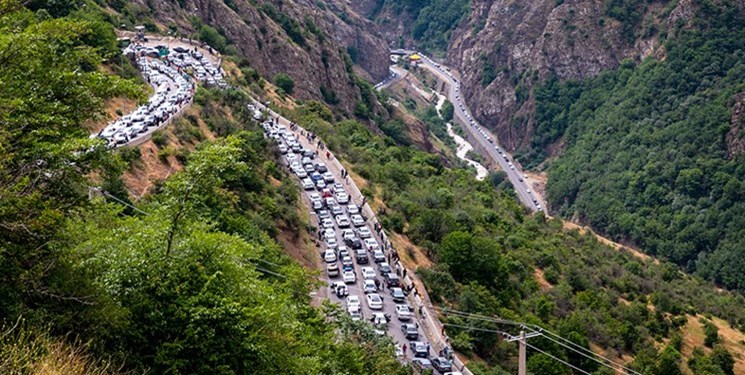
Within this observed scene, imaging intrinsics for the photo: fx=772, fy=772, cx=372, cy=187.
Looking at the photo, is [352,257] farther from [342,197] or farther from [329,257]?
[342,197]

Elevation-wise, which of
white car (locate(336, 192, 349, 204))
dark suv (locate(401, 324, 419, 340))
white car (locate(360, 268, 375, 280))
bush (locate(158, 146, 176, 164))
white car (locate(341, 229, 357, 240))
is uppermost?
dark suv (locate(401, 324, 419, 340))

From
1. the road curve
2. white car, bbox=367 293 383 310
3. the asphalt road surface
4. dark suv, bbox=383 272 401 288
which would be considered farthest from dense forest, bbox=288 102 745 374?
the road curve

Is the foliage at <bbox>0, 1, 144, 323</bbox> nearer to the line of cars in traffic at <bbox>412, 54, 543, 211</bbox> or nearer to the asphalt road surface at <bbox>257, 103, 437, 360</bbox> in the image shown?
the asphalt road surface at <bbox>257, 103, 437, 360</bbox>

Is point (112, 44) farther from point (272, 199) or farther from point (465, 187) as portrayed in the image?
point (465, 187)

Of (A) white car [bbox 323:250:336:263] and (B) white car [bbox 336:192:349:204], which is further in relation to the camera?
(B) white car [bbox 336:192:349:204]

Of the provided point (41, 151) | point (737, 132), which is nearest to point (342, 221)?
point (41, 151)

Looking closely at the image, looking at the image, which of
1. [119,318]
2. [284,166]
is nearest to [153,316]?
[119,318]
